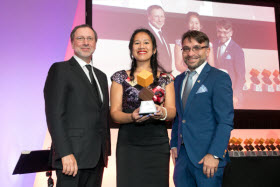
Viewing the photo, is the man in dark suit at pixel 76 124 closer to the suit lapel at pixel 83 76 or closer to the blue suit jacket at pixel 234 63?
the suit lapel at pixel 83 76

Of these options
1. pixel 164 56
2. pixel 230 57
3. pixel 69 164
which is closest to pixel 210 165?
pixel 69 164

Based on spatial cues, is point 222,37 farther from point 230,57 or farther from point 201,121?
point 201,121

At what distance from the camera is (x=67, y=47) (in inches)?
175

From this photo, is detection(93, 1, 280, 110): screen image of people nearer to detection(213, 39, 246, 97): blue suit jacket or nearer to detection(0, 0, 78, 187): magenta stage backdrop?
detection(213, 39, 246, 97): blue suit jacket

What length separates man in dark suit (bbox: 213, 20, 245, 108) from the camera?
4609 millimetres

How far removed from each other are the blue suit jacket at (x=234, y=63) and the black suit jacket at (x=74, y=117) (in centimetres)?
297

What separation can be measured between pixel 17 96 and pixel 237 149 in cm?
323

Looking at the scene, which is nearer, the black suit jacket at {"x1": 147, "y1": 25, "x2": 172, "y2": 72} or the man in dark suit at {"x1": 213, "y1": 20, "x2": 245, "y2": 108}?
the black suit jacket at {"x1": 147, "y1": 25, "x2": 172, "y2": 72}

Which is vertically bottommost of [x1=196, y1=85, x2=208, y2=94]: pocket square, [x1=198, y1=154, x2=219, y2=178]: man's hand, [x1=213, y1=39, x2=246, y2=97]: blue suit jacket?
[x1=198, y1=154, x2=219, y2=178]: man's hand

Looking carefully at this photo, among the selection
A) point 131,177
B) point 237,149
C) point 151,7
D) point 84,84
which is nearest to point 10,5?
point 151,7

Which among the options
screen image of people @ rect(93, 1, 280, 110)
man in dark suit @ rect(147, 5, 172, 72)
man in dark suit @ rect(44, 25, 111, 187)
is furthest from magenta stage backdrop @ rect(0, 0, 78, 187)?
man in dark suit @ rect(44, 25, 111, 187)

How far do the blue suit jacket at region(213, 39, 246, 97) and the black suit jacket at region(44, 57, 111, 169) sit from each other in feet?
9.75

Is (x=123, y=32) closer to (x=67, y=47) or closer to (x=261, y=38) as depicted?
(x=67, y=47)

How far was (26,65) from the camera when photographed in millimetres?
4297
